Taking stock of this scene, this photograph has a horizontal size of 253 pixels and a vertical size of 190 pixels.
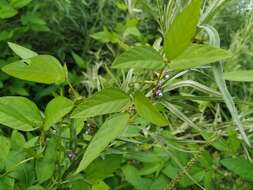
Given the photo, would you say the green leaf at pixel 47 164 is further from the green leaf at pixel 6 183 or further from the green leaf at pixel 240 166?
the green leaf at pixel 240 166

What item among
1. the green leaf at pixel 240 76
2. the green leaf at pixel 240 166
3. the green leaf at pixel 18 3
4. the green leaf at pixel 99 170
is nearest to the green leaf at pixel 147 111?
the green leaf at pixel 240 76

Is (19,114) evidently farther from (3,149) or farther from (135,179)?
(135,179)

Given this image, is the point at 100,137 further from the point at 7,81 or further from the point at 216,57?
the point at 7,81

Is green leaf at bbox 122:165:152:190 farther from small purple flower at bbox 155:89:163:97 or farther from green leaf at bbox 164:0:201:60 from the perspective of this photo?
green leaf at bbox 164:0:201:60

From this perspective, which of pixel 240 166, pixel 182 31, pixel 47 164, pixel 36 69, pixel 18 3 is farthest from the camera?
pixel 18 3

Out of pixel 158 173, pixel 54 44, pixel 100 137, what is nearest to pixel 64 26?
pixel 54 44

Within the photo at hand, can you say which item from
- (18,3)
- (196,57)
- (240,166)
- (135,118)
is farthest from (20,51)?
(18,3)

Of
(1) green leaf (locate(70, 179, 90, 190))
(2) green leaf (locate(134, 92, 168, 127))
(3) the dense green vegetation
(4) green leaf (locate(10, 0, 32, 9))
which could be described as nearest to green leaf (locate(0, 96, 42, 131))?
(3) the dense green vegetation
